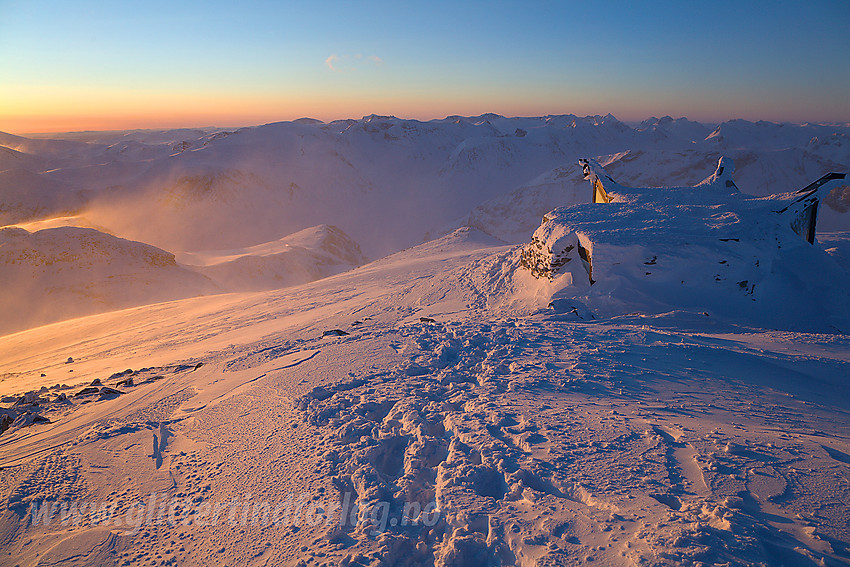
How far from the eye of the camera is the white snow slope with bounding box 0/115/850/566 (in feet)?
9.27

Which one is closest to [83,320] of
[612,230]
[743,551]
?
[612,230]

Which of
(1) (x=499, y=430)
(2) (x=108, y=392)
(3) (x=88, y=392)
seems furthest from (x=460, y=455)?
(3) (x=88, y=392)

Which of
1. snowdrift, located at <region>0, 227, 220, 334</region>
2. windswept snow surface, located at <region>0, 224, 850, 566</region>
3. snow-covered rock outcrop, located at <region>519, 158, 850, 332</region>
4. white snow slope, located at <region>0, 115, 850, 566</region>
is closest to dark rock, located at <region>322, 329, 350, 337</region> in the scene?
white snow slope, located at <region>0, 115, 850, 566</region>

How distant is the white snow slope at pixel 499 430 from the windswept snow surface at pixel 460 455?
0.07 feet

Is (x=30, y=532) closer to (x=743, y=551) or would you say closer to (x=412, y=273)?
(x=743, y=551)

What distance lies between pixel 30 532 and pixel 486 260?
11245 mm

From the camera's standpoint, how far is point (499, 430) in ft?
12.9

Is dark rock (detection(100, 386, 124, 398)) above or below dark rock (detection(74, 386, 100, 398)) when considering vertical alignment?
above

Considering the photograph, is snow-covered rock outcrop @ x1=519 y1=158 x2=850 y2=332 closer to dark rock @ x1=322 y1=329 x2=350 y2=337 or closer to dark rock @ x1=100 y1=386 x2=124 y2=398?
dark rock @ x1=322 y1=329 x2=350 y2=337

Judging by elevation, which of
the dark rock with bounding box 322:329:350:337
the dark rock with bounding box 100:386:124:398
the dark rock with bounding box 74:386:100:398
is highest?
the dark rock with bounding box 322:329:350:337

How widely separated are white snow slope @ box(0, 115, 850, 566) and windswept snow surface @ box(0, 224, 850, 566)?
2 centimetres

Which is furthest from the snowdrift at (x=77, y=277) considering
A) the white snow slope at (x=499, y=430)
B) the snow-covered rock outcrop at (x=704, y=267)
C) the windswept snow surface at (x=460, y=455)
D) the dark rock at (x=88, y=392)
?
the snow-covered rock outcrop at (x=704, y=267)

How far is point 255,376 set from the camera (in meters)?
5.83

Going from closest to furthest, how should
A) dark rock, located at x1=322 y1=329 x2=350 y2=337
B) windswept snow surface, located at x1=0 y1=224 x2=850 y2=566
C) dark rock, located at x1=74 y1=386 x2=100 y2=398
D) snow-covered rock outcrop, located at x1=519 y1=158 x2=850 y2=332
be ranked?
windswept snow surface, located at x1=0 y1=224 x2=850 y2=566 < dark rock, located at x1=74 y1=386 x2=100 y2=398 < dark rock, located at x1=322 y1=329 x2=350 y2=337 < snow-covered rock outcrop, located at x1=519 y1=158 x2=850 y2=332
